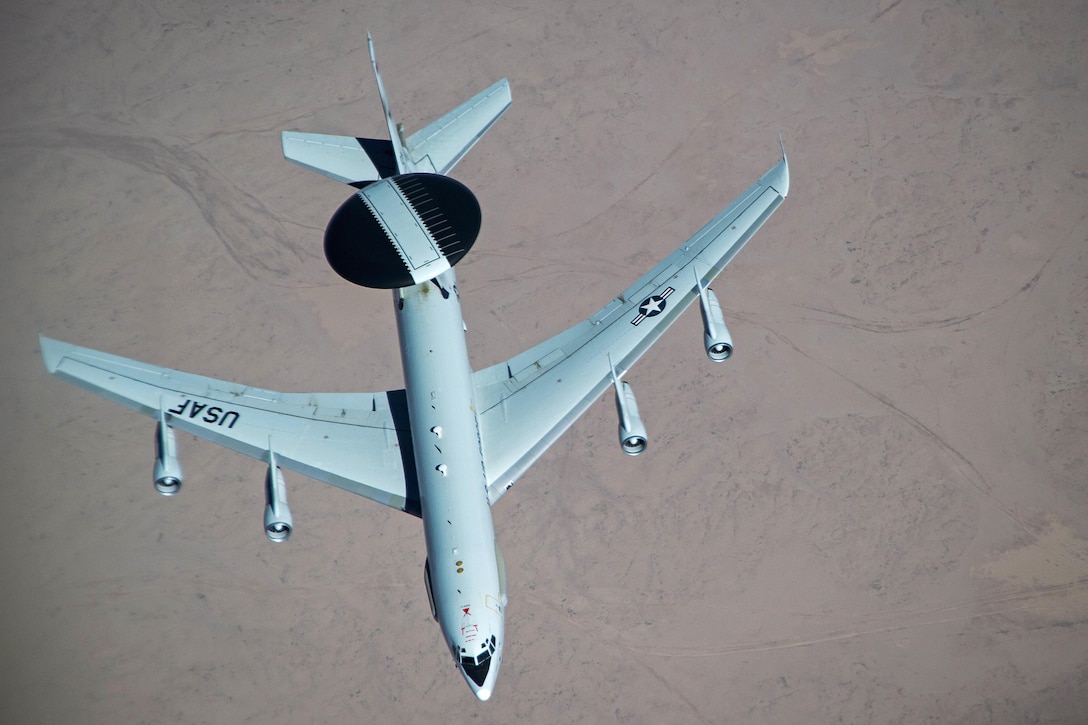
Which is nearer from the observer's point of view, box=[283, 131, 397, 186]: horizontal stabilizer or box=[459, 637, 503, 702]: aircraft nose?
box=[459, 637, 503, 702]: aircraft nose

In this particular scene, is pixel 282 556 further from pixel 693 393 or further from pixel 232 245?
pixel 693 393

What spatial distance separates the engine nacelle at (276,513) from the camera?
36.3 metres

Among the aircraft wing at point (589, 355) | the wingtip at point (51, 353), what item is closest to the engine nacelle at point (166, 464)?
the wingtip at point (51, 353)

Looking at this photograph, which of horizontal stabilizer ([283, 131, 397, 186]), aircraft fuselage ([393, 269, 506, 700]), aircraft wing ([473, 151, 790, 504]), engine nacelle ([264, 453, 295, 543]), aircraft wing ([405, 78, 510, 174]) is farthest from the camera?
aircraft wing ([405, 78, 510, 174])

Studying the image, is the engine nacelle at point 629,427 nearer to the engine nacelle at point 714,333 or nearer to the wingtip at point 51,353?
the engine nacelle at point 714,333

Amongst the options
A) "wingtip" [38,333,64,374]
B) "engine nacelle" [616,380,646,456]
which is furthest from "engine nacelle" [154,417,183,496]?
"engine nacelle" [616,380,646,456]

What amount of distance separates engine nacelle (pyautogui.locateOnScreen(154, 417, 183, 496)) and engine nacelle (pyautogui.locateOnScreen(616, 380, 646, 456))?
53.8 ft

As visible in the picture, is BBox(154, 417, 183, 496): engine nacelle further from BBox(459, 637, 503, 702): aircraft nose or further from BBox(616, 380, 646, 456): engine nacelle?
BBox(616, 380, 646, 456): engine nacelle

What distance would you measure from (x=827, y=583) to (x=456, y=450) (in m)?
17.6

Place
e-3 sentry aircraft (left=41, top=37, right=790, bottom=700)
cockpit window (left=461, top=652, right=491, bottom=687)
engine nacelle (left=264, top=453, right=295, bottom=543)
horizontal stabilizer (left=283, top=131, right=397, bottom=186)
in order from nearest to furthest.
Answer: cockpit window (left=461, top=652, right=491, bottom=687)
e-3 sentry aircraft (left=41, top=37, right=790, bottom=700)
engine nacelle (left=264, top=453, right=295, bottom=543)
horizontal stabilizer (left=283, top=131, right=397, bottom=186)

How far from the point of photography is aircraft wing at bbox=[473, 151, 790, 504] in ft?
127

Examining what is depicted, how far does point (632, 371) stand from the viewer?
44.9m

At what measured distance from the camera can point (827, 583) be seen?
42.4m

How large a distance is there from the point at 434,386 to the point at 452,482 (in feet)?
12.5
